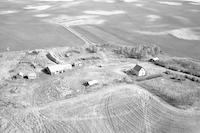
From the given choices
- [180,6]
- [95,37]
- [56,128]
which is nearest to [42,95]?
[56,128]

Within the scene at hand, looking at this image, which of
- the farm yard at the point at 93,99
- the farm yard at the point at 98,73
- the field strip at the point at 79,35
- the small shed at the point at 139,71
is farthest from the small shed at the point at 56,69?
the field strip at the point at 79,35

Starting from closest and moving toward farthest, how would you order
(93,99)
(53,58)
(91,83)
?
(93,99) < (91,83) < (53,58)

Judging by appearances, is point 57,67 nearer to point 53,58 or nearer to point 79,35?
point 53,58

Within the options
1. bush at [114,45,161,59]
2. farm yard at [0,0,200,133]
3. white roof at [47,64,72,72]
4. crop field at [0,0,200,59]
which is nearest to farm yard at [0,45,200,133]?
farm yard at [0,0,200,133]

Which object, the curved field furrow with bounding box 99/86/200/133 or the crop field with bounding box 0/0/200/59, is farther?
the crop field with bounding box 0/0/200/59

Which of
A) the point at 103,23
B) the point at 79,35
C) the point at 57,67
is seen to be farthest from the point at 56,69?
the point at 103,23

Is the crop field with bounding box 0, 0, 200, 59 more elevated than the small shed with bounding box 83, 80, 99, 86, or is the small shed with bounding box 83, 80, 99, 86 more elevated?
the crop field with bounding box 0, 0, 200, 59

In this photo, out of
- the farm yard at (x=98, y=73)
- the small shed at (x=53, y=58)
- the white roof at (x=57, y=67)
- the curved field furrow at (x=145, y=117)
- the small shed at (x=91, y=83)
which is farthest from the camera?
the small shed at (x=53, y=58)

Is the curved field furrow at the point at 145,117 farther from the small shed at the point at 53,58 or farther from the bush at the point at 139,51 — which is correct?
the bush at the point at 139,51

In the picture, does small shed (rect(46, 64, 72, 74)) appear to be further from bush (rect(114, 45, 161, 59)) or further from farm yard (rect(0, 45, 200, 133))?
bush (rect(114, 45, 161, 59))
